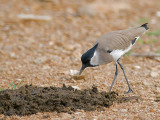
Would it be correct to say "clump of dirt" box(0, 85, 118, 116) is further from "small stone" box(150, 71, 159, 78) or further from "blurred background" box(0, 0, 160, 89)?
"small stone" box(150, 71, 159, 78)

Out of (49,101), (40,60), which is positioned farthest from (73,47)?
(49,101)

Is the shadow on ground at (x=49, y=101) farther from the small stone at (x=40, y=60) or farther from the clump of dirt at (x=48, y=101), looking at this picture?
the small stone at (x=40, y=60)

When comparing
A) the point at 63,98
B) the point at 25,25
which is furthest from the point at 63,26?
the point at 63,98

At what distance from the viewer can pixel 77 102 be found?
15.3 feet

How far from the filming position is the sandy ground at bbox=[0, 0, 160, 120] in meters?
4.92

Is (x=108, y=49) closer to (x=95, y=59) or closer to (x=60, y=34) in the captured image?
(x=95, y=59)

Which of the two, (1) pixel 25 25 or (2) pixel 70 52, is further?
(1) pixel 25 25

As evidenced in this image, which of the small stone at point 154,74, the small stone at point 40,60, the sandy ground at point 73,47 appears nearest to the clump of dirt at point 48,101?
the sandy ground at point 73,47

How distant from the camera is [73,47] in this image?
8164 mm

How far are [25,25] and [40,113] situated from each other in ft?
18.8

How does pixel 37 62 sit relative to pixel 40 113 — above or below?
above

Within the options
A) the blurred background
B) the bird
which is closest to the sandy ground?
the blurred background

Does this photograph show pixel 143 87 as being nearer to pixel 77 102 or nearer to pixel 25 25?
pixel 77 102

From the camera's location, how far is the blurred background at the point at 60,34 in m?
6.39
